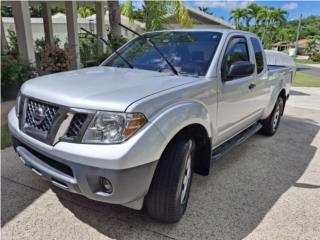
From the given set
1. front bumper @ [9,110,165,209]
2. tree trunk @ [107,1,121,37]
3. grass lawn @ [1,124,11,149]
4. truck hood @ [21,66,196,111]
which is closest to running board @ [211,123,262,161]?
truck hood @ [21,66,196,111]

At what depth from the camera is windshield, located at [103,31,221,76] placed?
10.8 ft

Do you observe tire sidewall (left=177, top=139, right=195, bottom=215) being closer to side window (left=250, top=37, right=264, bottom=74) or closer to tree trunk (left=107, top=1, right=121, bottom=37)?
side window (left=250, top=37, right=264, bottom=74)

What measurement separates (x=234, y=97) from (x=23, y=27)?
5.63m

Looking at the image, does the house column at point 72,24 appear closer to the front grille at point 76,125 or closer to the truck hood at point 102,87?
the truck hood at point 102,87

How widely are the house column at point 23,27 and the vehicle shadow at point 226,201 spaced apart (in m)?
4.87

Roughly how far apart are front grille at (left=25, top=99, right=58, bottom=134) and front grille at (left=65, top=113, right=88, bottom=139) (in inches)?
7.7

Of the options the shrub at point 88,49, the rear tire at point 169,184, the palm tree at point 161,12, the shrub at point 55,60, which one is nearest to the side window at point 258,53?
the rear tire at point 169,184

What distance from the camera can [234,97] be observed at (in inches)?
141

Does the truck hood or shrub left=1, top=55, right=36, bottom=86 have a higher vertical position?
the truck hood

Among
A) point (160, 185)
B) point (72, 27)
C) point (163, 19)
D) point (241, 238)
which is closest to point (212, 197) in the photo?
point (241, 238)

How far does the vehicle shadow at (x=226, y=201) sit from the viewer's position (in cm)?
267

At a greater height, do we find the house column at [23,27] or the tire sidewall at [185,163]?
the house column at [23,27]

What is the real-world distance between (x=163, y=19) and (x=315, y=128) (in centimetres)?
721

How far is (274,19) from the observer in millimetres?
45031
